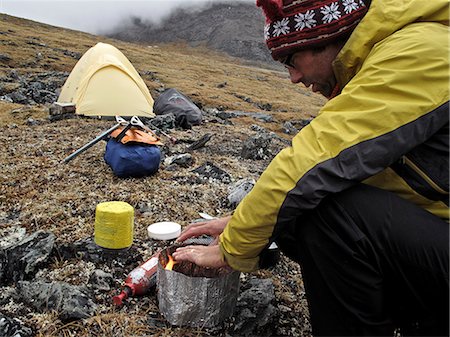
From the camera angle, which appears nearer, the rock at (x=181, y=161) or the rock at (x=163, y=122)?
the rock at (x=181, y=161)

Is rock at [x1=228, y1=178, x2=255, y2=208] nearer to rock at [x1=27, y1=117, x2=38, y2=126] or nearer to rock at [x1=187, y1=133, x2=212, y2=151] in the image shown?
rock at [x1=187, y1=133, x2=212, y2=151]

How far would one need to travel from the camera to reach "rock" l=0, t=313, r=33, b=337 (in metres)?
2.16

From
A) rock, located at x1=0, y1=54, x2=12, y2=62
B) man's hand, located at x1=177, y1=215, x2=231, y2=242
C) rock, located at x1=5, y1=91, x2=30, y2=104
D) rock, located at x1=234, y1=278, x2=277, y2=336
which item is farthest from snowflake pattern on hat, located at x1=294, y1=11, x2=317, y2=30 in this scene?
rock, located at x1=0, y1=54, x2=12, y2=62

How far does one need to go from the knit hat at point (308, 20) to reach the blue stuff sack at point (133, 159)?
285 cm

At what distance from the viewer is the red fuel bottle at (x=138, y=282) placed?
2.54m

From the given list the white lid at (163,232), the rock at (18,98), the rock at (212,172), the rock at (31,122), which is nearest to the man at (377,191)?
the white lid at (163,232)

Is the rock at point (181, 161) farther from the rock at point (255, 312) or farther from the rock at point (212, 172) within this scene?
the rock at point (255, 312)

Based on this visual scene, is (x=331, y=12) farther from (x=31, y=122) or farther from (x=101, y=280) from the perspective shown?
(x=31, y=122)

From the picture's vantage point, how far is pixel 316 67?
2.07 m

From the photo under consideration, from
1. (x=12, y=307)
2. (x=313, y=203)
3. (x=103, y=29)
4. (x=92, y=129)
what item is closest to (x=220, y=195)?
(x=12, y=307)

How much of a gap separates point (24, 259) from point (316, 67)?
2234 millimetres

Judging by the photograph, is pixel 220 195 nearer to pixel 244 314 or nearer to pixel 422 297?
pixel 244 314

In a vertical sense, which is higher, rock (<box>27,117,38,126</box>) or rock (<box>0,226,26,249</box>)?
rock (<box>0,226,26,249</box>)

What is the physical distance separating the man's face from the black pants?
2.18 feet
